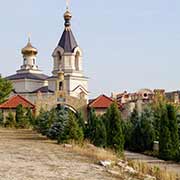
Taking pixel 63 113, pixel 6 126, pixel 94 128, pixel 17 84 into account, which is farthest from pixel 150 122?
pixel 17 84

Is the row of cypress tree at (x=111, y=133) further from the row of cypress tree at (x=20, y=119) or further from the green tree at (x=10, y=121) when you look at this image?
the green tree at (x=10, y=121)

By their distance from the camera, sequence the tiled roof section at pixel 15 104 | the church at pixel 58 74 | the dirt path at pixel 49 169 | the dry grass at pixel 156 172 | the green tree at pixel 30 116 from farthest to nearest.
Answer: the church at pixel 58 74 → the tiled roof section at pixel 15 104 → the green tree at pixel 30 116 → the dry grass at pixel 156 172 → the dirt path at pixel 49 169

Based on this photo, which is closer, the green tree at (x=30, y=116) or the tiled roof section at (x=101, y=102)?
the green tree at (x=30, y=116)

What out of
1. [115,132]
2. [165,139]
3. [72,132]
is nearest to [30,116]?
[72,132]

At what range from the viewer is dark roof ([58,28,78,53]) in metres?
59.3

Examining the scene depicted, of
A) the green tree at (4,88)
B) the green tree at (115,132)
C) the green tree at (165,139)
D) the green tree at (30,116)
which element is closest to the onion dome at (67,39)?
the green tree at (4,88)

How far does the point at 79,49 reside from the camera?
5988 centimetres

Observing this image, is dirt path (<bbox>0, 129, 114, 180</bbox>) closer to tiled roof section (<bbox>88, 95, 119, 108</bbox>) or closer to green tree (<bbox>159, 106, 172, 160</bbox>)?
green tree (<bbox>159, 106, 172, 160</bbox>)

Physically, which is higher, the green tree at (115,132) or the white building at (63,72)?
the white building at (63,72)

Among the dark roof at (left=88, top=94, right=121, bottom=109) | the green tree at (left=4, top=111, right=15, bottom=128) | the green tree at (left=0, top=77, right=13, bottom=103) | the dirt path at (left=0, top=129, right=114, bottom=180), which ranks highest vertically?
the green tree at (left=0, top=77, right=13, bottom=103)

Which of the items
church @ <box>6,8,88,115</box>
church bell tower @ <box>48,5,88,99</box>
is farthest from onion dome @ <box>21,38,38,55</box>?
church bell tower @ <box>48,5,88,99</box>

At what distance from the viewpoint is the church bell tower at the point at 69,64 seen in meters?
57.3

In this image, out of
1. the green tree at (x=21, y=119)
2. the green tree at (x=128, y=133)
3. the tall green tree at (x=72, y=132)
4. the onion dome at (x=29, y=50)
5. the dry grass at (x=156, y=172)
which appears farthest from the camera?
the onion dome at (x=29, y=50)

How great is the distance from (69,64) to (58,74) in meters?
4.43
